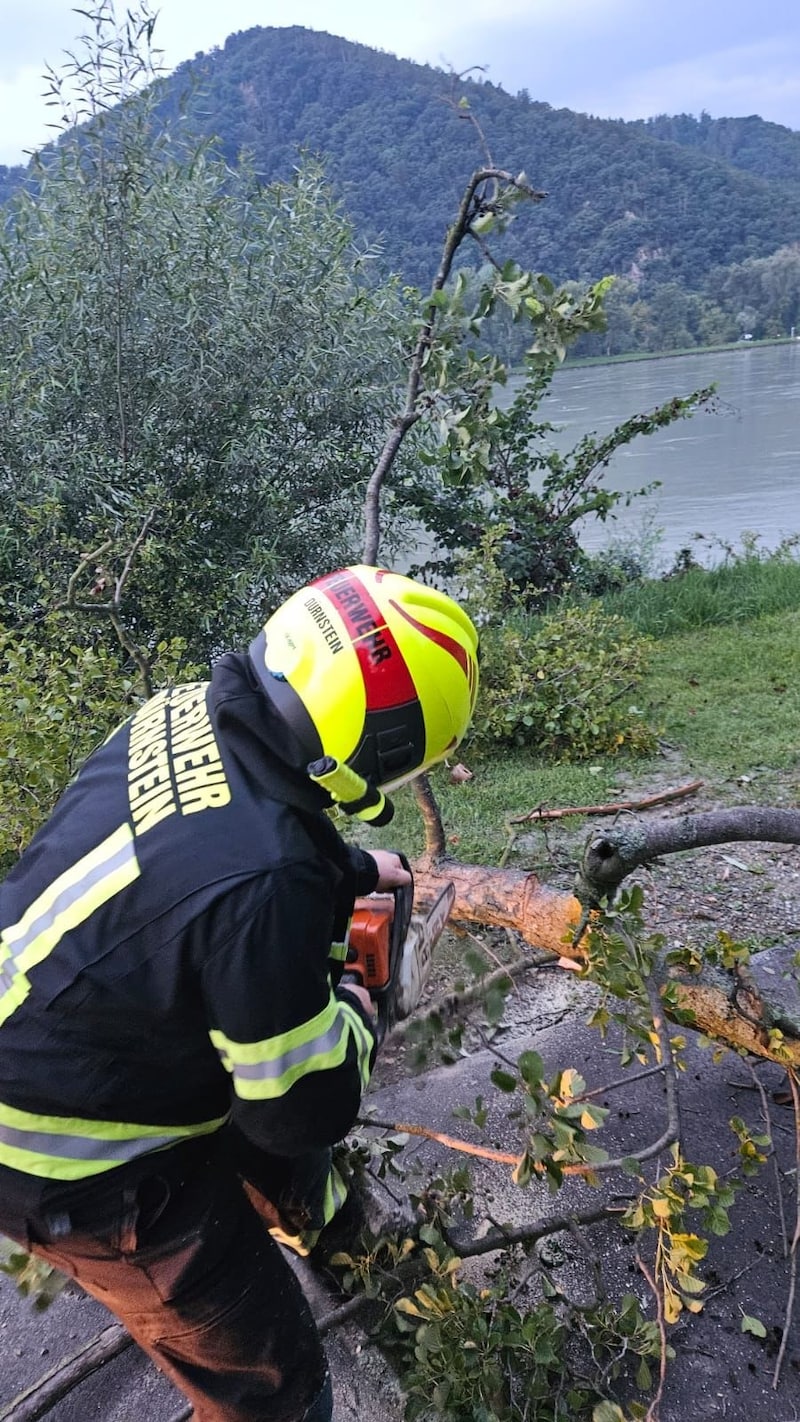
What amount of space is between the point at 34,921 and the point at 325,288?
6753mm

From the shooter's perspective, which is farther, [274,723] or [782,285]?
[782,285]

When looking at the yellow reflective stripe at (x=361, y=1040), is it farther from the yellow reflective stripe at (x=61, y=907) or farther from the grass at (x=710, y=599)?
the grass at (x=710, y=599)

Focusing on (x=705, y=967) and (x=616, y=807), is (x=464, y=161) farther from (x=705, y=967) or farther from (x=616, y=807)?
(x=705, y=967)

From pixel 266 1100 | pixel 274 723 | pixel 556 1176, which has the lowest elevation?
pixel 556 1176

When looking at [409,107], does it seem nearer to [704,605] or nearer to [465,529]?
[465,529]

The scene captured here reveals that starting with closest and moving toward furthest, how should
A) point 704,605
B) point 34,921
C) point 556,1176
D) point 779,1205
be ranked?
1. point 34,921
2. point 556,1176
3. point 779,1205
4. point 704,605

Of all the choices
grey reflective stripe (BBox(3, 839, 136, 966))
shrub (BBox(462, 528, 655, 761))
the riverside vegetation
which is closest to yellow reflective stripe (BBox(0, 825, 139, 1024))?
grey reflective stripe (BBox(3, 839, 136, 966))

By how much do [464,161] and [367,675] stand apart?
17.1 m

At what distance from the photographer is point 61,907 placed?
142 centimetres

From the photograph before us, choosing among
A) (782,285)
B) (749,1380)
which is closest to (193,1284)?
(749,1380)

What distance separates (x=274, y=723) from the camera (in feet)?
5.09

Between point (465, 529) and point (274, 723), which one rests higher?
point (274, 723)

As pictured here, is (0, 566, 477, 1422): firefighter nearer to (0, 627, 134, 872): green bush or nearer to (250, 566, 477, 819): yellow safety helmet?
(250, 566, 477, 819): yellow safety helmet

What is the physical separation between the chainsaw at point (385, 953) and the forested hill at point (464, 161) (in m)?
6.74
